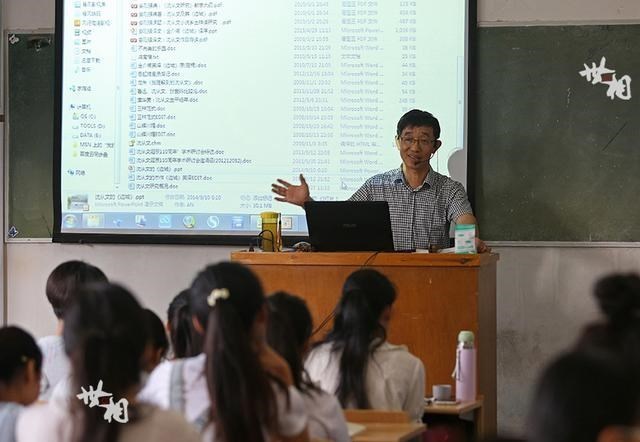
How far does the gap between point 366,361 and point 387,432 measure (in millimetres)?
579

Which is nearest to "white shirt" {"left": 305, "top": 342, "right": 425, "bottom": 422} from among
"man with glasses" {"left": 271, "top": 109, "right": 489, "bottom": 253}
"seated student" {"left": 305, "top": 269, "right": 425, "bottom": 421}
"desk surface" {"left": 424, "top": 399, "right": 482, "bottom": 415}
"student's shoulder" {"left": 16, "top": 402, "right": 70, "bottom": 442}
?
"seated student" {"left": 305, "top": 269, "right": 425, "bottom": 421}

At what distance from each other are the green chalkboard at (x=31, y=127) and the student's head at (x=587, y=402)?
476cm

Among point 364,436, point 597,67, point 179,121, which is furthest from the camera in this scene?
point 179,121

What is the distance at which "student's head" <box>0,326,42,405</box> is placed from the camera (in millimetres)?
2309

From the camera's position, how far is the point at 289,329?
2.73 meters

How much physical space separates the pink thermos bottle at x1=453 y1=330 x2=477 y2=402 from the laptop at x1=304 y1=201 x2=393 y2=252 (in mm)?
566

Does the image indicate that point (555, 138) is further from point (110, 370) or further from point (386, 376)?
point (110, 370)

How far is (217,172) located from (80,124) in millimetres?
790

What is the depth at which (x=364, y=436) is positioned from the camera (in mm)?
2541

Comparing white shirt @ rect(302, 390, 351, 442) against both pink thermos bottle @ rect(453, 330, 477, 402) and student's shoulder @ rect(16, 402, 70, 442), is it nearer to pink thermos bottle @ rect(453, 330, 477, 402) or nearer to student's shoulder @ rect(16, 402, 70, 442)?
student's shoulder @ rect(16, 402, 70, 442)

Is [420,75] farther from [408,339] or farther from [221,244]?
[408,339]

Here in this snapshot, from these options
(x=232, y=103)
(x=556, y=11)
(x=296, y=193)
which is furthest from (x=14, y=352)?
(x=556, y=11)

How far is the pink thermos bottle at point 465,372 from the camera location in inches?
145

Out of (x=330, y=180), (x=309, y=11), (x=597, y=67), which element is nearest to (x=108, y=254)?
(x=330, y=180)
